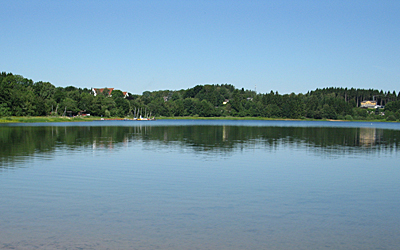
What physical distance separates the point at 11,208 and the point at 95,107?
159 meters

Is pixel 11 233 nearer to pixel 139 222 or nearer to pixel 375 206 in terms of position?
pixel 139 222

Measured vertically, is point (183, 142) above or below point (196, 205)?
below

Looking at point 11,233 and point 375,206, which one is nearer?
point 11,233

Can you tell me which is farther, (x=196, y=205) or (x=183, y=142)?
(x=183, y=142)

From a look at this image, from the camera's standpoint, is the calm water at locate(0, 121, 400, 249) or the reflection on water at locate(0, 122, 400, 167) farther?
the reflection on water at locate(0, 122, 400, 167)

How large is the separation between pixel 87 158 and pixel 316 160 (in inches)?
729

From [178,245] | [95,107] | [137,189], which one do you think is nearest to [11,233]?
[178,245]

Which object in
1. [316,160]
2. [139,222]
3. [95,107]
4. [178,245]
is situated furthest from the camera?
[95,107]

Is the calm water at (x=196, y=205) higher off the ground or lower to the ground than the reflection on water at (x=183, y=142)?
higher

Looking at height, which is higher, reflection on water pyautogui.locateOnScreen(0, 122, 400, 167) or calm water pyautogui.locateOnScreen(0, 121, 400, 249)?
calm water pyautogui.locateOnScreen(0, 121, 400, 249)

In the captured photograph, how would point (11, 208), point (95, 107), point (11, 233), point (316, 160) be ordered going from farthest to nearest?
point (95, 107) < point (316, 160) < point (11, 208) < point (11, 233)

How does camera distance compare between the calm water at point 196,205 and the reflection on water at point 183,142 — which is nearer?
the calm water at point 196,205

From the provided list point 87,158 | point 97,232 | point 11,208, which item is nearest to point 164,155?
point 87,158

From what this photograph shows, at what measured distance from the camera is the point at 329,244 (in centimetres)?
1046
